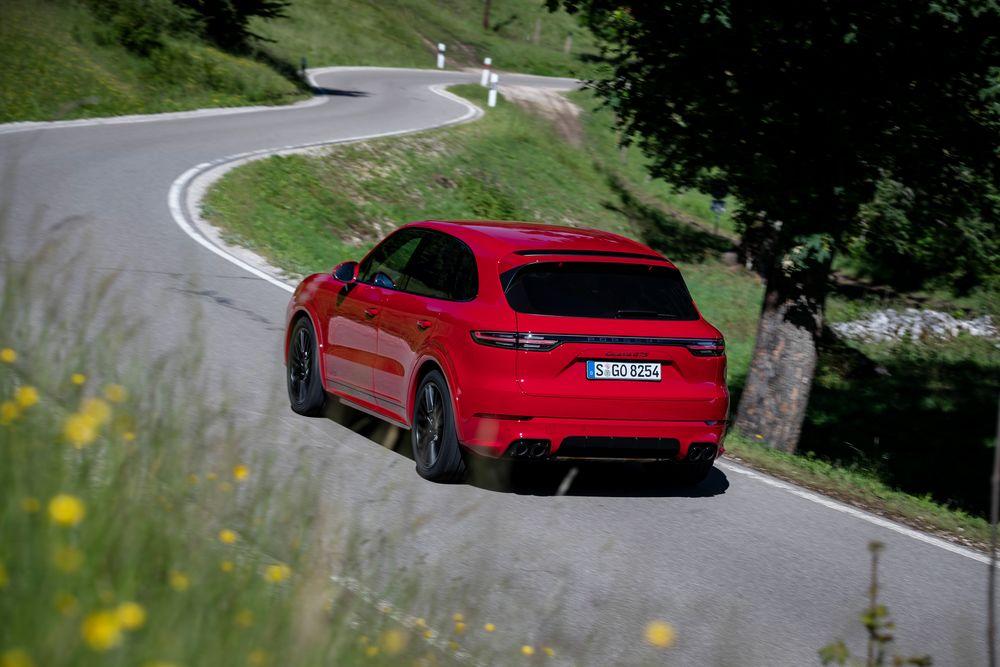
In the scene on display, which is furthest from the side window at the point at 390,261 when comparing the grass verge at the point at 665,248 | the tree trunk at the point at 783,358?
the tree trunk at the point at 783,358

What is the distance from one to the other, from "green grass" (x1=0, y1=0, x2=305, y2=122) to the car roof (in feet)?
64.2

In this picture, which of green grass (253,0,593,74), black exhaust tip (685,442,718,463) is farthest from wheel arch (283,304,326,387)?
green grass (253,0,593,74)

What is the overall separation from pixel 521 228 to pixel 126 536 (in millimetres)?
5930

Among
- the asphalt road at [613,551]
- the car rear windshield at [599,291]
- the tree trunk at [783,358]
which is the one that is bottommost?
the tree trunk at [783,358]

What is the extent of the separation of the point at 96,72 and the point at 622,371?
27.4 meters

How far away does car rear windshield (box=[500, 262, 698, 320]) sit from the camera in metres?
7.98

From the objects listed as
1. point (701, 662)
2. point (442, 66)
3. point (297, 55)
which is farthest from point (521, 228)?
point (442, 66)

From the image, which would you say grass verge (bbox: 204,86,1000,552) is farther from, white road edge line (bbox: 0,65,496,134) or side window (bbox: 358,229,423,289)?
white road edge line (bbox: 0,65,496,134)

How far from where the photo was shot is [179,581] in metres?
3.25

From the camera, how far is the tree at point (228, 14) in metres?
40.1

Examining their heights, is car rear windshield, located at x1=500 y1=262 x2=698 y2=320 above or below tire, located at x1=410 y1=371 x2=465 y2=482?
above

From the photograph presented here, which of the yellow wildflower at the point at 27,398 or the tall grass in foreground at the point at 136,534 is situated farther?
the yellow wildflower at the point at 27,398

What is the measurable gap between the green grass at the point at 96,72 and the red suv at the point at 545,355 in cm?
1982

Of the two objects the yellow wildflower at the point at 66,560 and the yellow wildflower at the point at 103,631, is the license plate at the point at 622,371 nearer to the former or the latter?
the yellow wildflower at the point at 66,560
